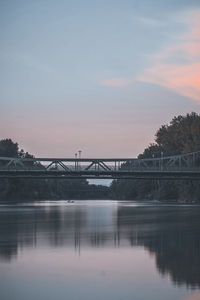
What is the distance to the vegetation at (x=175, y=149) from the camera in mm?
109750

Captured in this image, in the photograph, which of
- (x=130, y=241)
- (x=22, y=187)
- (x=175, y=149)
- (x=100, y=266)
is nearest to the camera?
(x=100, y=266)

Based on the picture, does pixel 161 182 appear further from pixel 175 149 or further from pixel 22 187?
pixel 22 187

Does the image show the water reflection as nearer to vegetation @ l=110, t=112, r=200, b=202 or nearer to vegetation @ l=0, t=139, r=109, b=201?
vegetation @ l=110, t=112, r=200, b=202

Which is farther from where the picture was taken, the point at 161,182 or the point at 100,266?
the point at 161,182

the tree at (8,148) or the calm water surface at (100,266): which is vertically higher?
the tree at (8,148)

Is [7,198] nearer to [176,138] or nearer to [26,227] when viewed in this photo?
[176,138]

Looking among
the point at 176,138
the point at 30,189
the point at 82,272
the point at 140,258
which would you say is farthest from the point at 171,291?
the point at 30,189

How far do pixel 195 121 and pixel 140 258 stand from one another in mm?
85031

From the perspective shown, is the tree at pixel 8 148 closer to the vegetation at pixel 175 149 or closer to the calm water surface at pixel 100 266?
the vegetation at pixel 175 149

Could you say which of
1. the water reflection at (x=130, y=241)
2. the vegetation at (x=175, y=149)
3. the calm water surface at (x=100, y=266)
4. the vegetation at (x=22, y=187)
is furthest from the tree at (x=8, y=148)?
the calm water surface at (x=100, y=266)

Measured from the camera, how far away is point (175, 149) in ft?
397

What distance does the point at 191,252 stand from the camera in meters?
28.5

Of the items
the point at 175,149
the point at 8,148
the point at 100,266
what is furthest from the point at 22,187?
the point at 100,266

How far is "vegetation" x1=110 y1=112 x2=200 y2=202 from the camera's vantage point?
4321 inches
